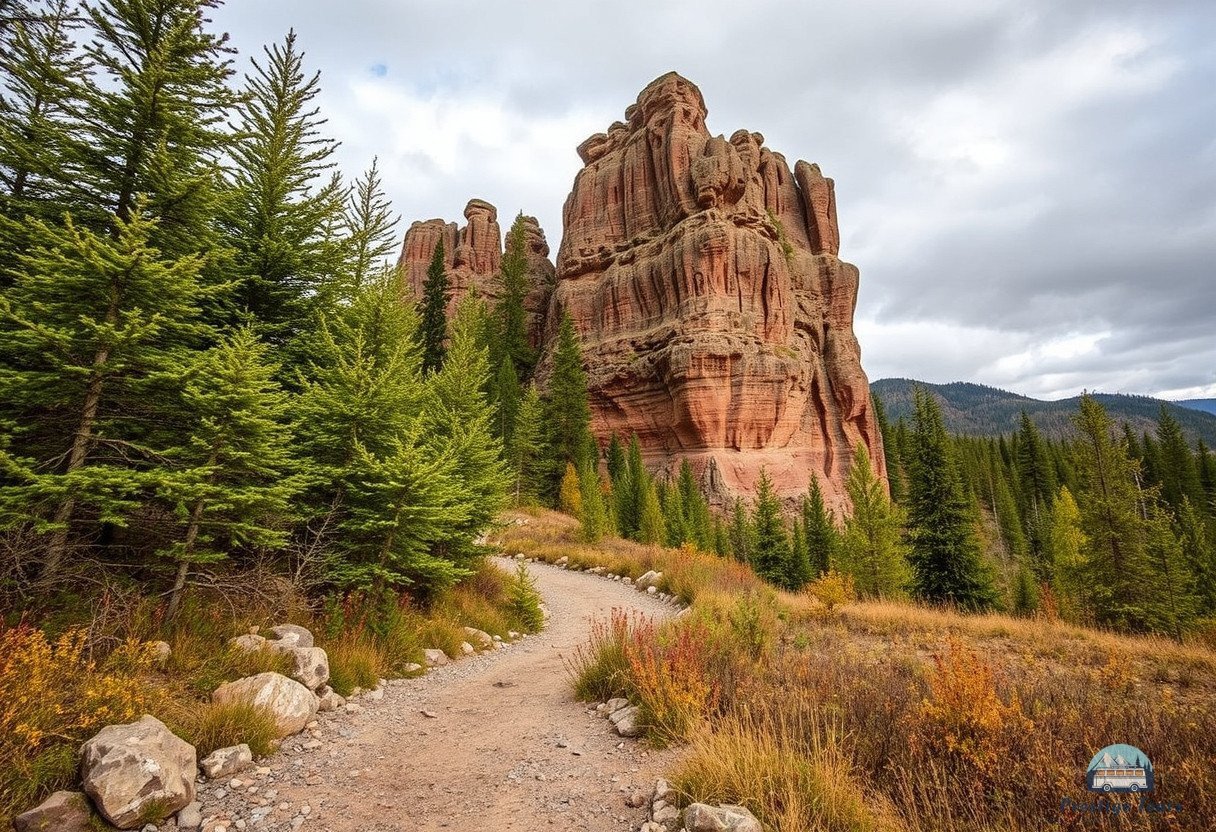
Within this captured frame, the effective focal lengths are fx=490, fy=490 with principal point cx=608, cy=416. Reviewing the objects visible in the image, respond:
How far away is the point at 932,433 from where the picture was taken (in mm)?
23234

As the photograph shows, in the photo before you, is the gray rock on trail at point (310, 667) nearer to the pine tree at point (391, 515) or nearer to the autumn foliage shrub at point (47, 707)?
the autumn foliage shrub at point (47, 707)

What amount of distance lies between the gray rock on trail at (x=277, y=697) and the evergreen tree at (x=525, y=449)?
2694 cm

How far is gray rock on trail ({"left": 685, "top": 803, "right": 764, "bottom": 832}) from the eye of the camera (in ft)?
9.81

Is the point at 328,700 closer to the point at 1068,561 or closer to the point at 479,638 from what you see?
the point at 479,638

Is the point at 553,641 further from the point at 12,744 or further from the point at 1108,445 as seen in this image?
the point at 1108,445

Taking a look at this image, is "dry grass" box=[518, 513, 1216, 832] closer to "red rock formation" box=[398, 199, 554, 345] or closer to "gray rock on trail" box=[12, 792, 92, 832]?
"gray rock on trail" box=[12, 792, 92, 832]

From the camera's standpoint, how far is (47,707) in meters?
3.62

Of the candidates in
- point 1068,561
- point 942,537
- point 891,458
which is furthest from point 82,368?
point 891,458

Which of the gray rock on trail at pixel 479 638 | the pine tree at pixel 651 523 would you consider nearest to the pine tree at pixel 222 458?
the gray rock on trail at pixel 479 638

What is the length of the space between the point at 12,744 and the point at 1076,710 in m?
7.90

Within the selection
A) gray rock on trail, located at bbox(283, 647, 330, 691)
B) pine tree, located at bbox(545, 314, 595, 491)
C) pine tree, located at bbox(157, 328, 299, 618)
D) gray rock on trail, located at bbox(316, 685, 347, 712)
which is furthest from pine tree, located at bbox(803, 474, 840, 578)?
pine tree, located at bbox(157, 328, 299, 618)

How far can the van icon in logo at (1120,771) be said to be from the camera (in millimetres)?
3196

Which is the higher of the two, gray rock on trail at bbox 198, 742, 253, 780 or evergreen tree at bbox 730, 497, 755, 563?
gray rock on trail at bbox 198, 742, 253, 780

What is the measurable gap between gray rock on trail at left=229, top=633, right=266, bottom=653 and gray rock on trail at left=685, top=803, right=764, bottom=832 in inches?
203
